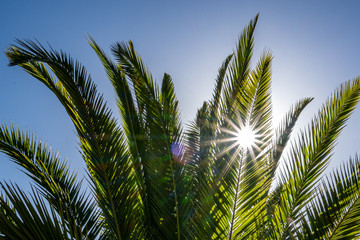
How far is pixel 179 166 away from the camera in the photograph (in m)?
3.74

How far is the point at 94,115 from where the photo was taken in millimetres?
3613

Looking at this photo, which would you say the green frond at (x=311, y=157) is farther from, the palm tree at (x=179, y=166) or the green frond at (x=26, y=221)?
the green frond at (x=26, y=221)

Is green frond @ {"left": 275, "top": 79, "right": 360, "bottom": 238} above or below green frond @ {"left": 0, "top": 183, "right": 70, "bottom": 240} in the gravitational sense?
above

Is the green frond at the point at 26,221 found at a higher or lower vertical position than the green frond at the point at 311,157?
lower

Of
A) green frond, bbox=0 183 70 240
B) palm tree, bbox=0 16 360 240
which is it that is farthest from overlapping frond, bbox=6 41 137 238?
green frond, bbox=0 183 70 240

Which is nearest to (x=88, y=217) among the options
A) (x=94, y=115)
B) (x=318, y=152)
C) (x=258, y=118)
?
(x=94, y=115)

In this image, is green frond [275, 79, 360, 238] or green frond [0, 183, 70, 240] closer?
green frond [0, 183, 70, 240]

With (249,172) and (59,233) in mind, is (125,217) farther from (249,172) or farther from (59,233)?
(249,172)

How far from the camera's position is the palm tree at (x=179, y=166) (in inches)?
127

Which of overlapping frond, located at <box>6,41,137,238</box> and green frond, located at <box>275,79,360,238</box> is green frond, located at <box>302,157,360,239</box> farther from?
overlapping frond, located at <box>6,41,137,238</box>

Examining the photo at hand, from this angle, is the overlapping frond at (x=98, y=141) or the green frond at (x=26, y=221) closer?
the green frond at (x=26, y=221)

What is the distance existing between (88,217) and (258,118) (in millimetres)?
2470

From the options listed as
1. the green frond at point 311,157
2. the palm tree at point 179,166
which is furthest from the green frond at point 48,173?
the green frond at point 311,157

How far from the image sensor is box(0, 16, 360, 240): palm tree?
3227mm
